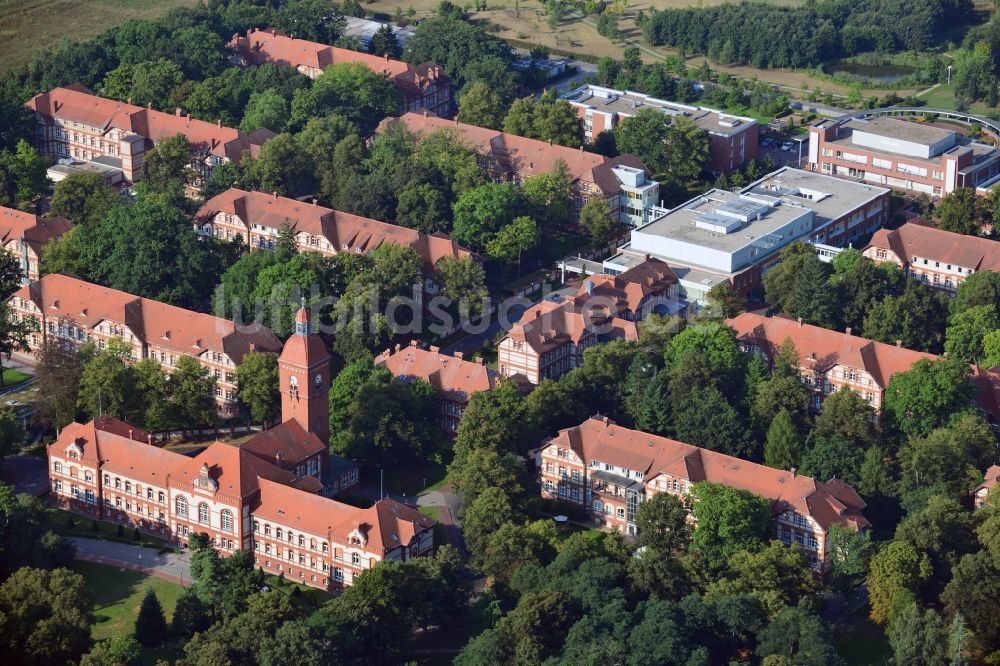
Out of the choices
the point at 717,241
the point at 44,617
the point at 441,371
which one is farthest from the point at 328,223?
the point at 44,617

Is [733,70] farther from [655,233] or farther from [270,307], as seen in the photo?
[270,307]

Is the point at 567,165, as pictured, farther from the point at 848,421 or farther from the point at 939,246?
the point at 848,421

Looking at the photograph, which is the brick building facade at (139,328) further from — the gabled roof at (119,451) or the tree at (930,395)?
the tree at (930,395)

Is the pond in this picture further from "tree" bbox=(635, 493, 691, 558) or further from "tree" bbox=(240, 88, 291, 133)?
"tree" bbox=(635, 493, 691, 558)

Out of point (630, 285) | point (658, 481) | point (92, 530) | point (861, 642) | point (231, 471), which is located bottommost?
point (92, 530)

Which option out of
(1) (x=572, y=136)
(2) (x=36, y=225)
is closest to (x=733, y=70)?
(1) (x=572, y=136)

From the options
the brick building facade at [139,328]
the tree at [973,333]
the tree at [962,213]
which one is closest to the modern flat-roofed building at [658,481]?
the tree at [973,333]

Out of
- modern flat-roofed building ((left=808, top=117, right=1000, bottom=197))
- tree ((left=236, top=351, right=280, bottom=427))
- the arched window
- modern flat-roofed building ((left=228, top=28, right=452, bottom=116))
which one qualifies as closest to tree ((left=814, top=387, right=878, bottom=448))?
tree ((left=236, top=351, right=280, bottom=427))
